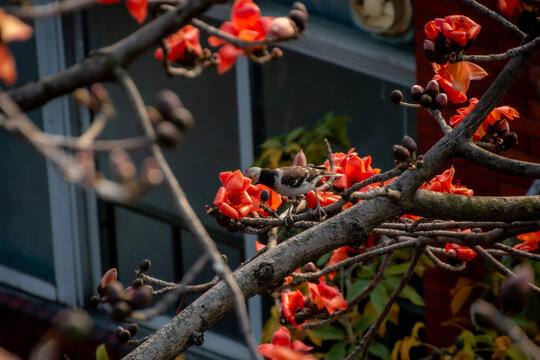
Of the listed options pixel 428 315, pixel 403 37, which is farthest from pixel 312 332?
pixel 403 37

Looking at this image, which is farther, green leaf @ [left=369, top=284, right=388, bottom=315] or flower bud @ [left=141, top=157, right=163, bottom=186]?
green leaf @ [left=369, top=284, right=388, bottom=315]

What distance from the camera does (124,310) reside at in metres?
1.10

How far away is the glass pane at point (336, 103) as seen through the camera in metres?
3.93

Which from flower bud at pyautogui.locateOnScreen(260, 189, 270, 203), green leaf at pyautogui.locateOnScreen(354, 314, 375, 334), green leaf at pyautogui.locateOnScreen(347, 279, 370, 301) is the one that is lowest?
green leaf at pyautogui.locateOnScreen(354, 314, 375, 334)

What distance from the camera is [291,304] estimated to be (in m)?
2.04

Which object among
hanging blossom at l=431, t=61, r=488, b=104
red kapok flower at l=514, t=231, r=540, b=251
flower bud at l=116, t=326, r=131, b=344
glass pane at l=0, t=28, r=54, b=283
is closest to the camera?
flower bud at l=116, t=326, r=131, b=344

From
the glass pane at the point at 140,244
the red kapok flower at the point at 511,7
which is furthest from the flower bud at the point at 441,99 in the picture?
the glass pane at the point at 140,244

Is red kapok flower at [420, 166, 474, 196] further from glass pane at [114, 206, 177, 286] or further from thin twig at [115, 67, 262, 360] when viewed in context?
glass pane at [114, 206, 177, 286]

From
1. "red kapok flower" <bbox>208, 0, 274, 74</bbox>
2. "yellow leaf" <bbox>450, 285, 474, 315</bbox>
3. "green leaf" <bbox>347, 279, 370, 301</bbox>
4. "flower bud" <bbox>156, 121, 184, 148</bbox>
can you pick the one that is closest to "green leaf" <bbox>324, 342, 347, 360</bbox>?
"green leaf" <bbox>347, 279, 370, 301</bbox>

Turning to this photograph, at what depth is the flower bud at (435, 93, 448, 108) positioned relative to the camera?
5.74 feet

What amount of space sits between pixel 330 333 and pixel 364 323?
14 centimetres

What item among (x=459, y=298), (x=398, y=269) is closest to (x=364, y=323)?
(x=398, y=269)

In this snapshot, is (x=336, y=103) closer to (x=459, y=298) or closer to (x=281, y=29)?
(x=459, y=298)

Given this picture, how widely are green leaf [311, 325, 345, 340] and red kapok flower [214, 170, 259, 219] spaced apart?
4.12 ft
